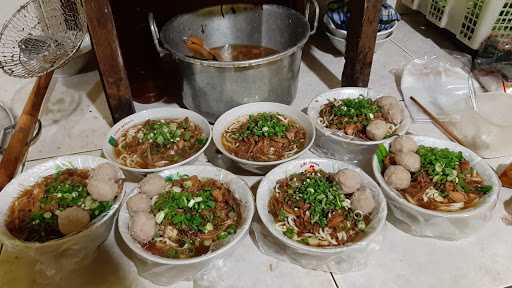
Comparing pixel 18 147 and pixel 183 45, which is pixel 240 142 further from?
pixel 18 147

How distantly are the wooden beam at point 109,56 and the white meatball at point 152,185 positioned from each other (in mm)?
443

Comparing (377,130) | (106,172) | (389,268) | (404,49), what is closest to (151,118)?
(106,172)

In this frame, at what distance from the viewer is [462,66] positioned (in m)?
1.95

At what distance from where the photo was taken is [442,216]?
109 centimetres

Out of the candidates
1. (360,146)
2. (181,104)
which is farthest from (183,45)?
(360,146)

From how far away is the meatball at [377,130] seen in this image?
1.34 metres

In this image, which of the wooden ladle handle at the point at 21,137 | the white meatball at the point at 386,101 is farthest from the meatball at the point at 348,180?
the wooden ladle handle at the point at 21,137

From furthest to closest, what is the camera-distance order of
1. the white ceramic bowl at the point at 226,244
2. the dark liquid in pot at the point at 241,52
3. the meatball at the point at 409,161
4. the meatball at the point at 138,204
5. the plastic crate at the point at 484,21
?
the plastic crate at the point at 484,21, the dark liquid in pot at the point at 241,52, the meatball at the point at 409,161, the meatball at the point at 138,204, the white ceramic bowl at the point at 226,244

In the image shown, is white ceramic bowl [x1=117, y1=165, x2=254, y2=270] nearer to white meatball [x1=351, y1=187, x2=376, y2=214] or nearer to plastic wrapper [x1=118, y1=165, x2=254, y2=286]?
plastic wrapper [x1=118, y1=165, x2=254, y2=286]

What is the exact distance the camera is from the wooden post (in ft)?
4.89

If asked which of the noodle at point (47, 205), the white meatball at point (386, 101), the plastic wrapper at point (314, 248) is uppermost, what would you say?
the white meatball at point (386, 101)

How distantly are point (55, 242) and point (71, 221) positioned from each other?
7cm

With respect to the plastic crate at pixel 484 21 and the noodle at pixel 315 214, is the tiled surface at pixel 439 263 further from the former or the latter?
the plastic crate at pixel 484 21

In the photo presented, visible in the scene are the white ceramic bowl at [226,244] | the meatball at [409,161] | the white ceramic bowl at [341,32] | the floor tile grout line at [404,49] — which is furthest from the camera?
the floor tile grout line at [404,49]
